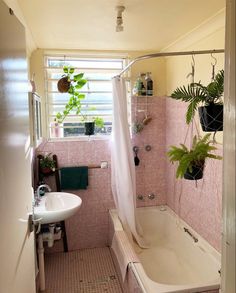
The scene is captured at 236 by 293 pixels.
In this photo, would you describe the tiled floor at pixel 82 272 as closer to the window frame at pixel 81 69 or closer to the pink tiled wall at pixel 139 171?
the pink tiled wall at pixel 139 171

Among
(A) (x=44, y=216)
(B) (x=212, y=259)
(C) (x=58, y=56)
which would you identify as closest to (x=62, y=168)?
(A) (x=44, y=216)

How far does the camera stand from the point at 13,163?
3.76 feet

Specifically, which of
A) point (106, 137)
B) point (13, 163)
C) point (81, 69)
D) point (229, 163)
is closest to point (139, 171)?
point (106, 137)

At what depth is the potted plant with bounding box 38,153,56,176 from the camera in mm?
3084

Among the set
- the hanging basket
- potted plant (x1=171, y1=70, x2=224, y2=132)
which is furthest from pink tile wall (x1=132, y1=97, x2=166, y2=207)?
potted plant (x1=171, y1=70, x2=224, y2=132)

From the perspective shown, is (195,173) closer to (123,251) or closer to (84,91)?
(123,251)

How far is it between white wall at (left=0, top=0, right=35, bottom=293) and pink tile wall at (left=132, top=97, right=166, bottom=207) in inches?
81.0

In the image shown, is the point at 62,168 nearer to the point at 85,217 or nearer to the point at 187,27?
the point at 85,217

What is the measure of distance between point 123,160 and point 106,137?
507mm

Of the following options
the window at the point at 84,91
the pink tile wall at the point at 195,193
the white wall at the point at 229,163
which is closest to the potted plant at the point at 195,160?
the pink tile wall at the point at 195,193

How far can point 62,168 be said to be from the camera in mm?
3203

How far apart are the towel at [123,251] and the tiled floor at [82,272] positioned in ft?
0.80

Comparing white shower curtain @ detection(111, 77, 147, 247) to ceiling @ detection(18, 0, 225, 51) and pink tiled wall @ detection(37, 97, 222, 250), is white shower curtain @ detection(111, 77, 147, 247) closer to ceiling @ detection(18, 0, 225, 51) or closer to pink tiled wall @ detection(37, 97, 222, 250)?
pink tiled wall @ detection(37, 97, 222, 250)

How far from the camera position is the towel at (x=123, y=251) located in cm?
235
